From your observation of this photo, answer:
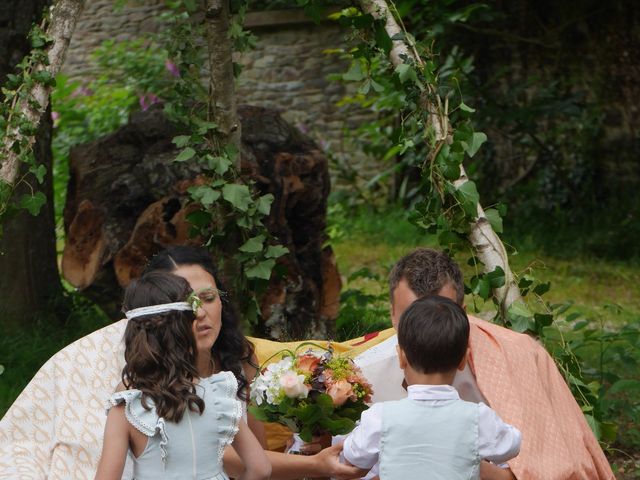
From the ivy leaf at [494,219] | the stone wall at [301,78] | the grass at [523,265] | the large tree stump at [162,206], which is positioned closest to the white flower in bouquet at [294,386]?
the ivy leaf at [494,219]

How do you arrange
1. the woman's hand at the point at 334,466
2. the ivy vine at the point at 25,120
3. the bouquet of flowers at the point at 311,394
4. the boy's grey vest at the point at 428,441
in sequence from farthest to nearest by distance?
the ivy vine at the point at 25,120 → the bouquet of flowers at the point at 311,394 → the woman's hand at the point at 334,466 → the boy's grey vest at the point at 428,441

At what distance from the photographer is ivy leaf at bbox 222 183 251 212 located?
179 inches

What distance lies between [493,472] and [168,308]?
1.01m

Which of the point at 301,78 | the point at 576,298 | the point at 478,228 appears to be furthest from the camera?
the point at 301,78

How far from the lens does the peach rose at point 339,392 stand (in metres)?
3.22

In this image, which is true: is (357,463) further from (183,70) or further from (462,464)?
(183,70)

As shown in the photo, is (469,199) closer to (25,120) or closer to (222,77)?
(222,77)

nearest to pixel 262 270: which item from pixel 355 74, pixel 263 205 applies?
pixel 263 205

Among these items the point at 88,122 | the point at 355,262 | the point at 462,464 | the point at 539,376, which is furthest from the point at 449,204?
the point at 88,122

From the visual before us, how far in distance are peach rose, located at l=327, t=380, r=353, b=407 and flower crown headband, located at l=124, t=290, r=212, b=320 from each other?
46 centimetres

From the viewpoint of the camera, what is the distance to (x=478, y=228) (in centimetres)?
410

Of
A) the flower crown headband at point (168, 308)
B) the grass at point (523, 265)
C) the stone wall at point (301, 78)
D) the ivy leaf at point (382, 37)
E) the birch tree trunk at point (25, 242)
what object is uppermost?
the ivy leaf at point (382, 37)

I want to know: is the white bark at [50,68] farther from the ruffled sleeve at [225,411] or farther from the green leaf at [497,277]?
the green leaf at [497,277]

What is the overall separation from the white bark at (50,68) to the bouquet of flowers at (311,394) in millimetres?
1185
